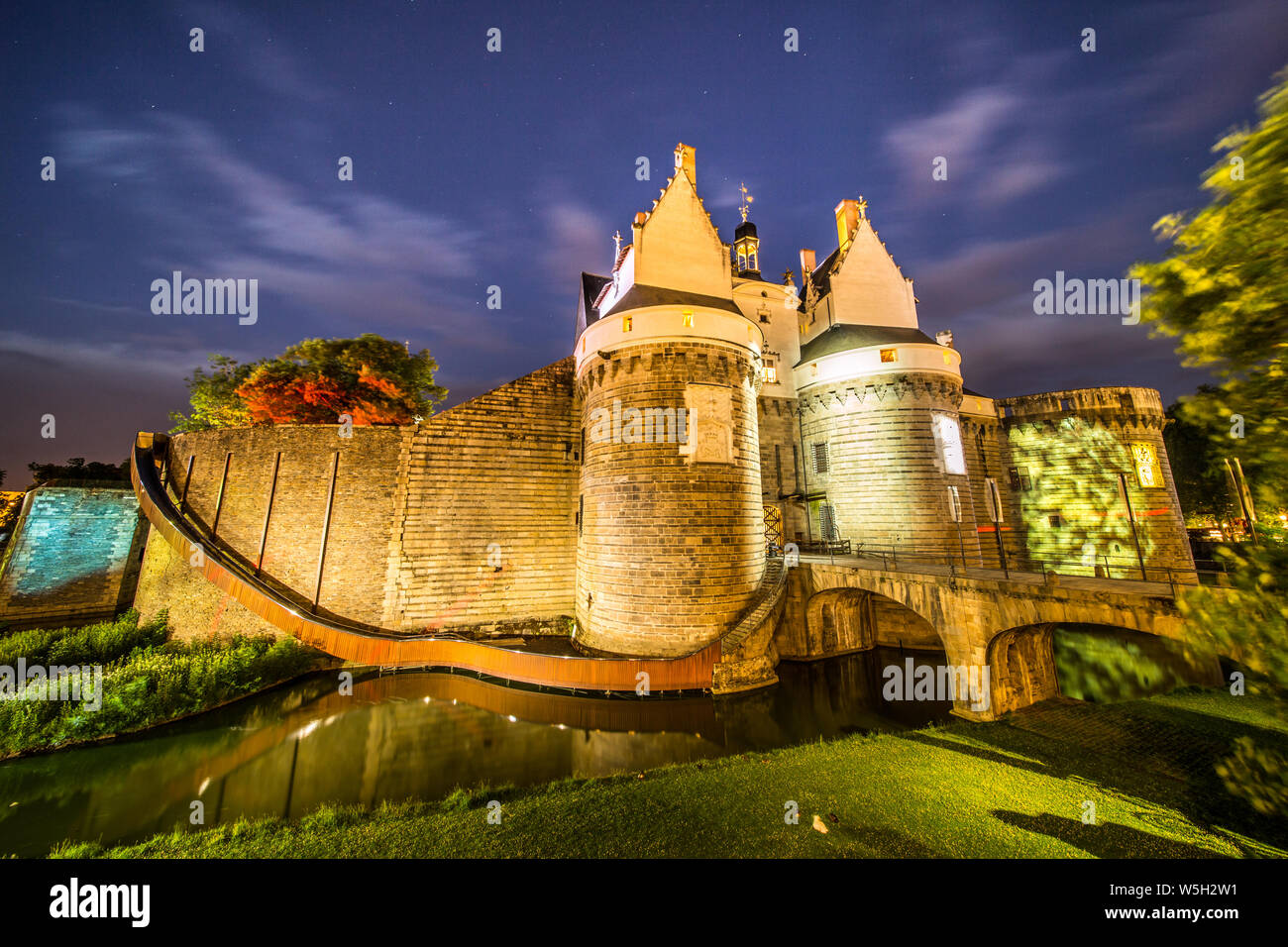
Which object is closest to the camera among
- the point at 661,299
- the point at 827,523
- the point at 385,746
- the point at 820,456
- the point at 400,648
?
the point at 385,746

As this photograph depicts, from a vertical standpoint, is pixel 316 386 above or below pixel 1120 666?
above

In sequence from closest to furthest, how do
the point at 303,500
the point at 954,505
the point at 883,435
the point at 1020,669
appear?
the point at 1020,669 < the point at 954,505 < the point at 303,500 < the point at 883,435

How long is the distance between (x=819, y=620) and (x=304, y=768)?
15.1 metres

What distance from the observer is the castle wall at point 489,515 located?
53.1 ft

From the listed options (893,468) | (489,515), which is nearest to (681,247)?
(893,468)

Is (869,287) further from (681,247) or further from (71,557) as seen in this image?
(71,557)

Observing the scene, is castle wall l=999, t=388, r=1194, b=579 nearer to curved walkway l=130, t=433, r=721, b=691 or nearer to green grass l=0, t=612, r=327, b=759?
curved walkway l=130, t=433, r=721, b=691

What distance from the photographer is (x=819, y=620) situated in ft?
51.3

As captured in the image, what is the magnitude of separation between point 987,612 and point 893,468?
7.32 metres

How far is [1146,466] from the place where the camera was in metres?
20.4

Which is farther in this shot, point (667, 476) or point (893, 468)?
point (893, 468)

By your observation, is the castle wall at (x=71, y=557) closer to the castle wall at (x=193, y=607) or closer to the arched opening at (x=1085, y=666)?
the castle wall at (x=193, y=607)

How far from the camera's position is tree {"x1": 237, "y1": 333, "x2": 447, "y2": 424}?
883 inches
